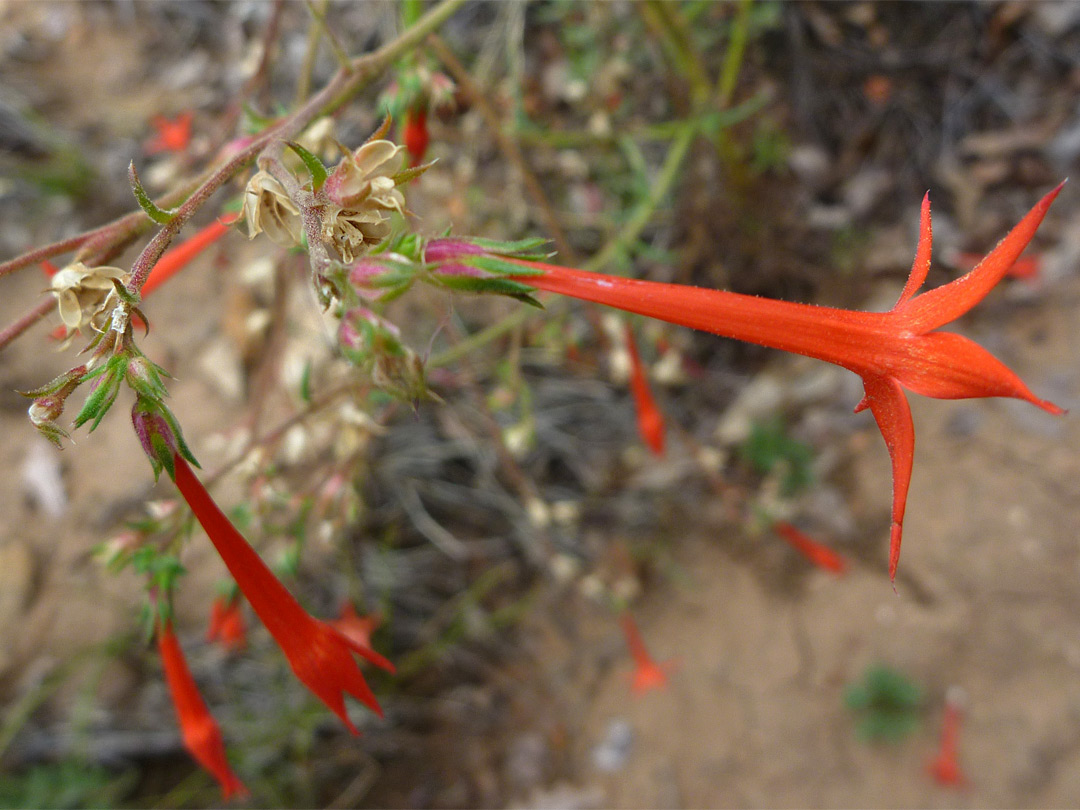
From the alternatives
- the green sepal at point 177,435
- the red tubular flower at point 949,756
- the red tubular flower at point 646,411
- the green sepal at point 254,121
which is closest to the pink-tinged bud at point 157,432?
the green sepal at point 177,435

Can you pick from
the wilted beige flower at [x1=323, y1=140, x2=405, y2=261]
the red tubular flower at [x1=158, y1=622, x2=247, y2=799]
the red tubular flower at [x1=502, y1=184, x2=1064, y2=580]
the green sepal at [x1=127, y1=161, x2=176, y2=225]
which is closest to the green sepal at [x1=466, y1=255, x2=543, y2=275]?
the red tubular flower at [x1=502, y1=184, x2=1064, y2=580]

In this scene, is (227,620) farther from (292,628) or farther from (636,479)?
(636,479)

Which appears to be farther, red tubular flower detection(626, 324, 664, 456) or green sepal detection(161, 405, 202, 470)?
red tubular flower detection(626, 324, 664, 456)

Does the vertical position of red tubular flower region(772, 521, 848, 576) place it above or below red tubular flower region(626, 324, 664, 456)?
below

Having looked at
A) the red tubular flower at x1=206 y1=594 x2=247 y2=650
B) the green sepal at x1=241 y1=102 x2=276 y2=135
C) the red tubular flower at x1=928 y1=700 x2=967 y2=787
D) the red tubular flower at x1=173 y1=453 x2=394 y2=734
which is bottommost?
the red tubular flower at x1=928 y1=700 x2=967 y2=787

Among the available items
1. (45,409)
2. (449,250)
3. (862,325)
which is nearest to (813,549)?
(862,325)

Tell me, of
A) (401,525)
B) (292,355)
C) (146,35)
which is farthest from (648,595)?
(146,35)

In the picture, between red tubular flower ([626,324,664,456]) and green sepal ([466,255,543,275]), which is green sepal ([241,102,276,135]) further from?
red tubular flower ([626,324,664,456])

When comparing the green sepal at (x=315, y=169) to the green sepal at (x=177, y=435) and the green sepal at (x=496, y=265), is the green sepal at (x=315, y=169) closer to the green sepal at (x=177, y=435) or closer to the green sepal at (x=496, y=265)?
the green sepal at (x=496, y=265)
